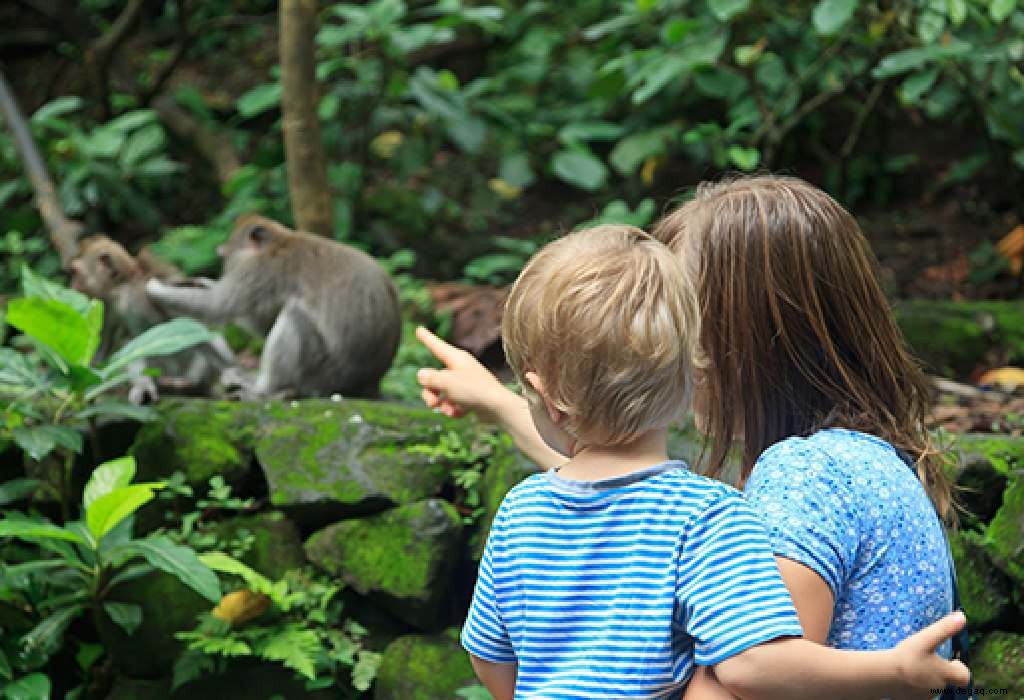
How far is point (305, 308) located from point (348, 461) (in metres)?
1.30

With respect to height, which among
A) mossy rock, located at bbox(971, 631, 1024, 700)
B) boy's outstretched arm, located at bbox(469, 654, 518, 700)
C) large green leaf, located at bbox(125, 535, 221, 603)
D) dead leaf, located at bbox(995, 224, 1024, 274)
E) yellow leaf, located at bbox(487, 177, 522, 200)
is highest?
boy's outstretched arm, located at bbox(469, 654, 518, 700)

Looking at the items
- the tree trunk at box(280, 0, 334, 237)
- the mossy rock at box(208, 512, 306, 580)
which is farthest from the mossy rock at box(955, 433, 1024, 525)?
the tree trunk at box(280, 0, 334, 237)

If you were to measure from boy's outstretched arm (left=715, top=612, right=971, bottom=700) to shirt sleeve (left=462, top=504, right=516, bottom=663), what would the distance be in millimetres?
412

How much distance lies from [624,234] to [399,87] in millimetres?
5890

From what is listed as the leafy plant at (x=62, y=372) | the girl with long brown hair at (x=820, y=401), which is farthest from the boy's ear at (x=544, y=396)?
the leafy plant at (x=62, y=372)

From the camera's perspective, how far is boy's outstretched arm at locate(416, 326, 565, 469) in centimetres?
266

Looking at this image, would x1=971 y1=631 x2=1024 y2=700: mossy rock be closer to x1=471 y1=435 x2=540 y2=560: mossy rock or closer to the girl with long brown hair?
the girl with long brown hair

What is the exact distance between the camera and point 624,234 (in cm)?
176

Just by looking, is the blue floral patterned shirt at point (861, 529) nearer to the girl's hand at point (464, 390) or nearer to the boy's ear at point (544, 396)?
the boy's ear at point (544, 396)

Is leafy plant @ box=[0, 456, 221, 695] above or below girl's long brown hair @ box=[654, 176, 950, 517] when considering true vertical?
below

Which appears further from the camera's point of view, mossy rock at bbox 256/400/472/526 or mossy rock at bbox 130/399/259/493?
mossy rock at bbox 130/399/259/493

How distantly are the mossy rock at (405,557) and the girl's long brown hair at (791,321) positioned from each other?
2.08 metres

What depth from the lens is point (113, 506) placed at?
379 cm

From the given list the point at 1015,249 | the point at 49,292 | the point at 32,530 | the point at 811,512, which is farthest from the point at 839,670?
the point at 1015,249
